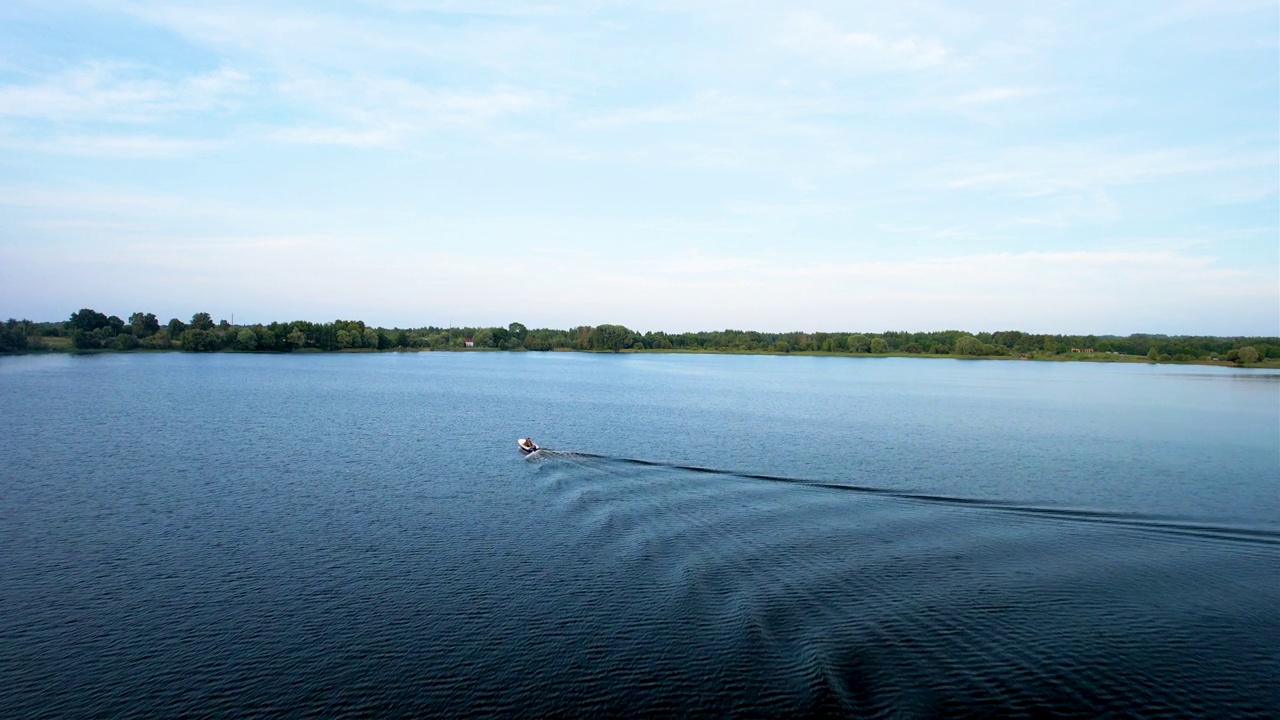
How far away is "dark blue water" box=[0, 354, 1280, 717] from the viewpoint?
10016 millimetres

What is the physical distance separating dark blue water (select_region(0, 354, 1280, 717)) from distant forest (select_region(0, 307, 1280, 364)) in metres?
107

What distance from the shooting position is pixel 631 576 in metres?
14.3

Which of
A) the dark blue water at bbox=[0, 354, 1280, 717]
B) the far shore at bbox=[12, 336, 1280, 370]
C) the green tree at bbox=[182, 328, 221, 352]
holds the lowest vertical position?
the dark blue water at bbox=[0, 354, 1280, 717]

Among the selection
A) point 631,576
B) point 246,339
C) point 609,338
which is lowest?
point 631,576

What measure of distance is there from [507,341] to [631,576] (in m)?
180

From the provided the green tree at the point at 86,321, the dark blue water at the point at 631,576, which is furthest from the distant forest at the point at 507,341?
the dark blue water at the point at 631,576

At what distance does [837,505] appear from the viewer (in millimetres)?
19891

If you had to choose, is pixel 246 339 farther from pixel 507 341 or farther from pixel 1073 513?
pixel 1073 513

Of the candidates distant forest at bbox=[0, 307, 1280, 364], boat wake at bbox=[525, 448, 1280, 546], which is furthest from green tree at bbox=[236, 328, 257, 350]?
boat wake at bbox=[525, 448, 1280, 546]

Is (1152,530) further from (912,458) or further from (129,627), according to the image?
(129,627)

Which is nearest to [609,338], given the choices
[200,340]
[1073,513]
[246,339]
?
[246,339]

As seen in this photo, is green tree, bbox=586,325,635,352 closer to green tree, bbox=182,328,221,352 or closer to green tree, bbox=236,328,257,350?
green tree, bbox=236,328,257,350

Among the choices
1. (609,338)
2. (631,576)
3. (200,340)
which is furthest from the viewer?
(609,338)

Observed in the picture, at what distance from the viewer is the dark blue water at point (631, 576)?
10016mm
